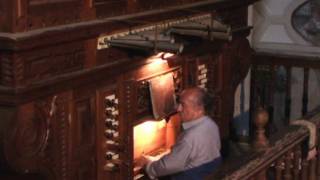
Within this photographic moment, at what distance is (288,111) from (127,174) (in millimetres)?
2691

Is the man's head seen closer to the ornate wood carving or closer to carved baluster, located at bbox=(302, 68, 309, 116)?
the ornate wood carving

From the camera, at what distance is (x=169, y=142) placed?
262 inches

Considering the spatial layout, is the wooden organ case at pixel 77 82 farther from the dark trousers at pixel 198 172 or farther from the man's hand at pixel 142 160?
the dark trousers at pixel 198 172

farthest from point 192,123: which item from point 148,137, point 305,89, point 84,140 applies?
point 305,89

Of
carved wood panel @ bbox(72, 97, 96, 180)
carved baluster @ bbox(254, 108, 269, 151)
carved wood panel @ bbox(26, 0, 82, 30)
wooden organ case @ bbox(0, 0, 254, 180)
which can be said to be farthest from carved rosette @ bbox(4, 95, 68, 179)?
carved baluster @ bbox(254, 108, 269, 151)

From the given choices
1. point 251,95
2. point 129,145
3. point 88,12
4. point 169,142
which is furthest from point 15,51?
point 251,95

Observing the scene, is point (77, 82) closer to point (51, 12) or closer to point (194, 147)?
point (51, 12)

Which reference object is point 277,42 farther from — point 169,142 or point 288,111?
point 169,142

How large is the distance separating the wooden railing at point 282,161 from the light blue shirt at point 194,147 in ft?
3.02

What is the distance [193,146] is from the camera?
16.0 feet

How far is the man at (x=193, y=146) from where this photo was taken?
16.0ft

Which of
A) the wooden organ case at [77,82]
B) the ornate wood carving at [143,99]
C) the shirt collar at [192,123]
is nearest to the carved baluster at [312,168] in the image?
the shirt collar at [192,123]

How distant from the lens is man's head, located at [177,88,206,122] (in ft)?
16.3

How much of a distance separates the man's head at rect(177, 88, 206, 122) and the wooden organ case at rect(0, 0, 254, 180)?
625mm
